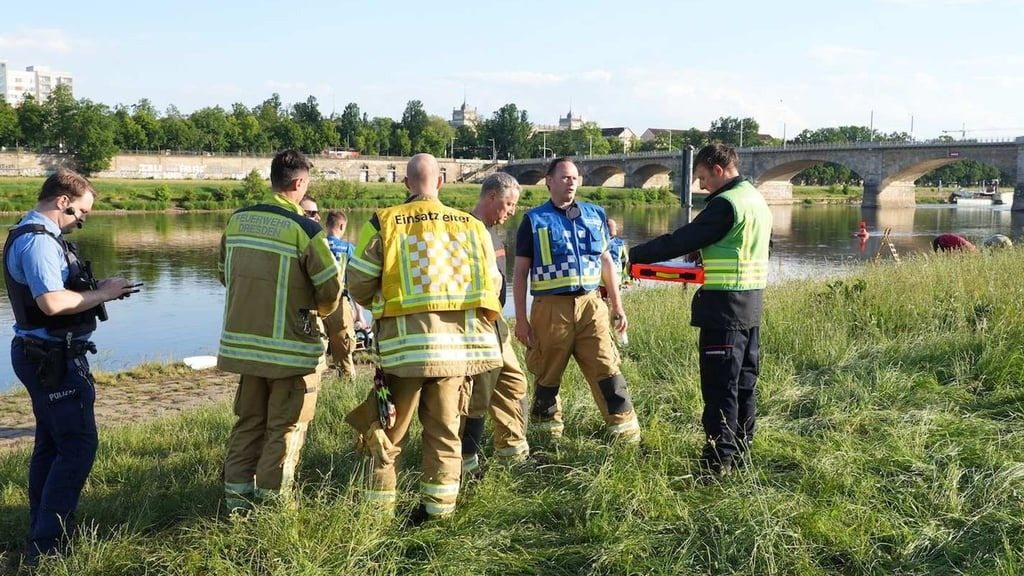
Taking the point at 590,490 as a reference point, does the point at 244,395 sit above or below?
above

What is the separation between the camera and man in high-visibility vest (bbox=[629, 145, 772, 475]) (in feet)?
14.5

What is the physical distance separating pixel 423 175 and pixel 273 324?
999 millimetres

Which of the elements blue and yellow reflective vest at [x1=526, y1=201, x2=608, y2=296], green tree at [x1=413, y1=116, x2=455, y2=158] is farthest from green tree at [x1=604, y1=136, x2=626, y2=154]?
blue and yellow reflective vest at [x1=526, y1=201, x2=608, y2=296]

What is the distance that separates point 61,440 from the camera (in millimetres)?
3877

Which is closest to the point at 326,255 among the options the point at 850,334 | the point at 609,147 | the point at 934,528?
the point at 934,528

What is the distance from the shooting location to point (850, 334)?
7.72 metres

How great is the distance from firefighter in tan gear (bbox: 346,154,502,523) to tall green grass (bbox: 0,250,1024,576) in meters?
0.21

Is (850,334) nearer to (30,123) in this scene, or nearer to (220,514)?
(220,514)

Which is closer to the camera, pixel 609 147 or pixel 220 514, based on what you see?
pixel 220 514

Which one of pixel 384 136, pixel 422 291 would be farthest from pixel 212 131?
pixel 422 291

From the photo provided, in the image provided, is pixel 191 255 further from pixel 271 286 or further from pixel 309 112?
pixel 309 112

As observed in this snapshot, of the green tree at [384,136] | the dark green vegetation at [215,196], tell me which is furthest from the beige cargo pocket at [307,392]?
the green tree at [384,136]

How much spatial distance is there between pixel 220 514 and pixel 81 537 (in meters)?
0.60

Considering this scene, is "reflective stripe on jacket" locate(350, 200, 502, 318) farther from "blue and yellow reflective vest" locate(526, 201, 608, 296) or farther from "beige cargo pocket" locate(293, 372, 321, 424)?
"blue and yellow reflective vest" locate(526, 201, 608, 296)
